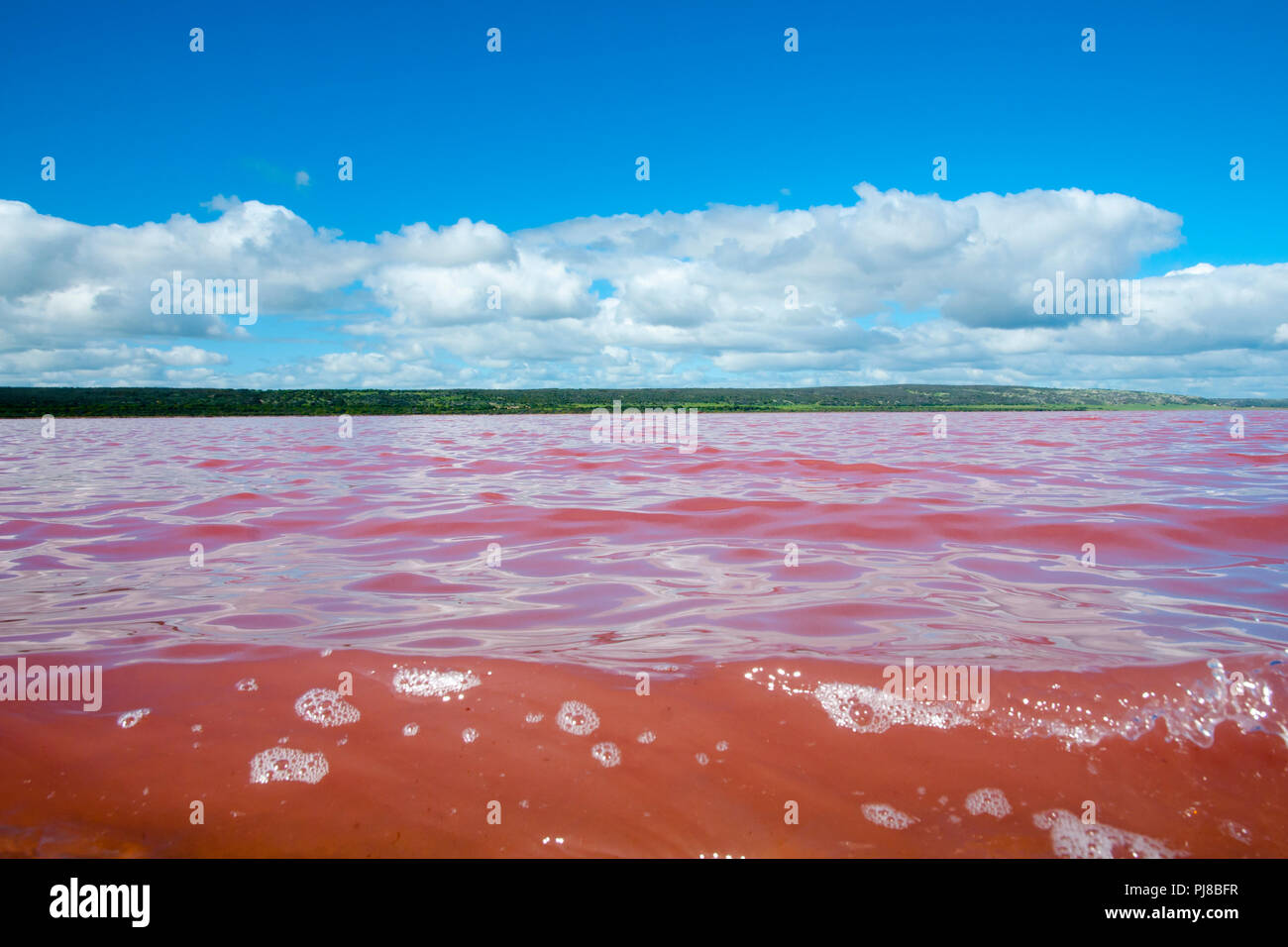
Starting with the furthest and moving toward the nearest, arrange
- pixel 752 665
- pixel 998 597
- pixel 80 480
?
pixel 80 480, pixel 998 597, pixel 752 665

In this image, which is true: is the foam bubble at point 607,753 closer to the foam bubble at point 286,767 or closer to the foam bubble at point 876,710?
the foam bubble at point 876,710

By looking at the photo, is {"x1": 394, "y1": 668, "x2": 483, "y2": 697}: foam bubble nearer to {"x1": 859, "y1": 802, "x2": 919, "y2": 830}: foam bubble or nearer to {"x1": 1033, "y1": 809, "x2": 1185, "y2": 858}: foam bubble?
{"x1": 859, "y1": 802, "x2": 919, "y2": 830}: foam bubble

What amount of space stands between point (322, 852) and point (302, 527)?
678 cm

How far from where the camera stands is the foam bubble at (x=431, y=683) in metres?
4.01

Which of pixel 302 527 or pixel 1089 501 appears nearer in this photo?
pixel 302 527

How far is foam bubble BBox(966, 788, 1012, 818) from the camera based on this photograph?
309cm

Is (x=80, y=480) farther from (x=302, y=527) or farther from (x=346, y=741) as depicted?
(x=346, y=741)

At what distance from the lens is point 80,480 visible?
1445cm

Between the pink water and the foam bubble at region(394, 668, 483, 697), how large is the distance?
84 millimetres

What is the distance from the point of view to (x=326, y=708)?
12.7ft

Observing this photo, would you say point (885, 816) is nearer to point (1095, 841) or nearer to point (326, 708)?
point (1095, 841)

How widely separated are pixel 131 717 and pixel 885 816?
4037 millimetres
